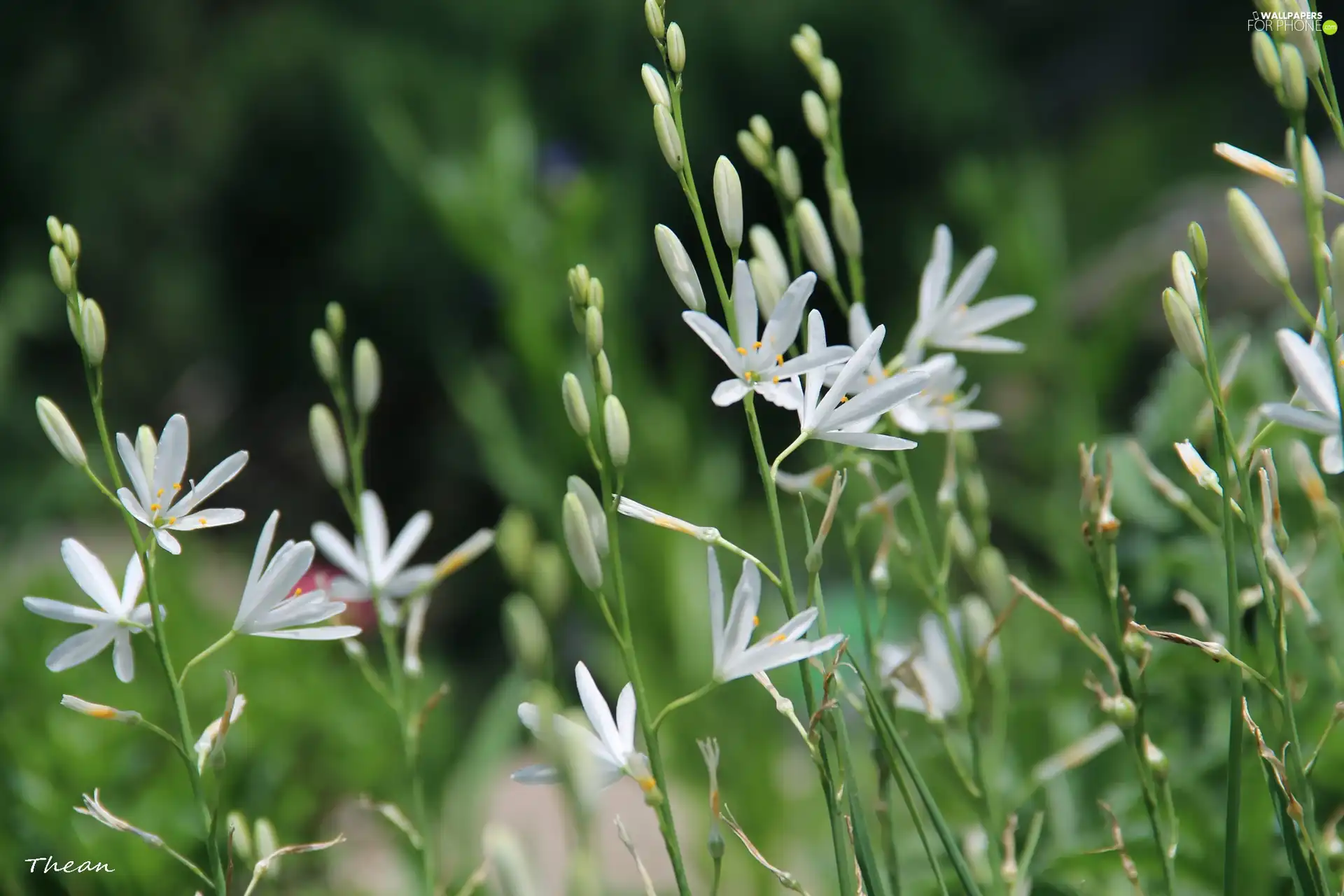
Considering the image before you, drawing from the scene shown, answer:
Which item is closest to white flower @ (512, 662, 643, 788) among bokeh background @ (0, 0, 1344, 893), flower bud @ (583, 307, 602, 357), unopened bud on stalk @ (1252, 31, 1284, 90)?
flower bud @ (583, 307, 602, 357)

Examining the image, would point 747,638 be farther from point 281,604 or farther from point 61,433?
point 61,433

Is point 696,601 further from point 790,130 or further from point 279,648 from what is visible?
point 790,130

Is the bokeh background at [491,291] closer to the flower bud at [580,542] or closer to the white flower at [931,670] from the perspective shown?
the white flower at [931,670]

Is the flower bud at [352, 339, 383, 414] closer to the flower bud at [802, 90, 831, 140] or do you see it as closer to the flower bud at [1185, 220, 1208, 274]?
the flower bud at [802, 90, 831, 140]

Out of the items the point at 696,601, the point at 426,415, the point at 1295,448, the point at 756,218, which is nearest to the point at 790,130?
the point at 756,218

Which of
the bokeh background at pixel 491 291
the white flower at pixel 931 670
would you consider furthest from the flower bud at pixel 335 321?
the bokeh background at pixel 491 291

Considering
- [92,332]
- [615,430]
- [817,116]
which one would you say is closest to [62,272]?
[92,332]
